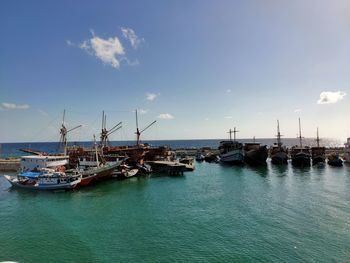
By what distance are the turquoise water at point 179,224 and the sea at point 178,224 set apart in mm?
88

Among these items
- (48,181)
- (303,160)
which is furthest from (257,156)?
(48,181)

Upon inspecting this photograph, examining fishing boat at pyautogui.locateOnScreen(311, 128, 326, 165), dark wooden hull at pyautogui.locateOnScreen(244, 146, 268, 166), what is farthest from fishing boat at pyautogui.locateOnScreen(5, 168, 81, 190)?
fishing boat at pyautogui.locateOnScreen(311, 128, 326, 165)

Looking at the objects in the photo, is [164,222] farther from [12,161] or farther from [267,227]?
[12,161]

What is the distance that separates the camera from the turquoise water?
23.2m

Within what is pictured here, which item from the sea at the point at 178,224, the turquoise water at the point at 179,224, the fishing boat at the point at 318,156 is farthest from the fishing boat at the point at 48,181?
the fishing boat at the point at 318,156

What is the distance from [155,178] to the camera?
66.5 meters

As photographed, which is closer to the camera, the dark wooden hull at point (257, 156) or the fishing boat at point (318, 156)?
the fishing boat at point (318, 156)

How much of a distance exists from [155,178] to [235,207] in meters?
31.1

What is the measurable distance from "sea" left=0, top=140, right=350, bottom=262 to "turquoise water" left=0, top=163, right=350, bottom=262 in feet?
0.29

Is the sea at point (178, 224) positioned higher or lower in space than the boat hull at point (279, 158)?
lower

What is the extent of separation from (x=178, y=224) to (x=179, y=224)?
0.11 m

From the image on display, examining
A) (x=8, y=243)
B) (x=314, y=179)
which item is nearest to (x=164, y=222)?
(x=8, y=243)

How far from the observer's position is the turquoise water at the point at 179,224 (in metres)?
23.2

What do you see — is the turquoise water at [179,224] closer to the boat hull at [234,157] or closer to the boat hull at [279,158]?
the boat hull at [279,158]
